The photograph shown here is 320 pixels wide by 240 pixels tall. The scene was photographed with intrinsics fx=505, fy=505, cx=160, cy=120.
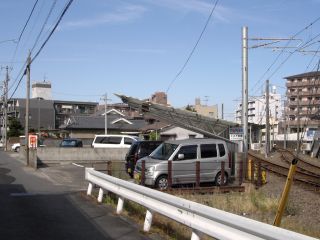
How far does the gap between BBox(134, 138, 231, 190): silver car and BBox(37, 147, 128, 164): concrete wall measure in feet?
51.4

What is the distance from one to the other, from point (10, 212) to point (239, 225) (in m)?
6.99

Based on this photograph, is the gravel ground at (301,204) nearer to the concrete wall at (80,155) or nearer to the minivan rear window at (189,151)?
the minivan rear window at (189,151)

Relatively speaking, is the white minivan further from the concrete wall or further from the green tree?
Result: the green tree

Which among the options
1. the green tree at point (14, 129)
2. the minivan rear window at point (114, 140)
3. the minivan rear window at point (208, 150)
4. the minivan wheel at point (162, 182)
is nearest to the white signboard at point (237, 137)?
the minivan rear window at point (208, 150)

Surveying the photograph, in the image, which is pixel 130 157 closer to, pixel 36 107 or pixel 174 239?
pixel 174 239

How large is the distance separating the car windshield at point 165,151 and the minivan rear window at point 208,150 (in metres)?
1.07

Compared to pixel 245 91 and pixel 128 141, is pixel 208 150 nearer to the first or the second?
pixel 245 91

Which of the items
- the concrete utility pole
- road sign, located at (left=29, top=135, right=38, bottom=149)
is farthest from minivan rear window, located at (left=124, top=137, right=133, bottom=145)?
the concrete utility pole

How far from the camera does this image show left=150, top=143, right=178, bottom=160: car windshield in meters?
18.0

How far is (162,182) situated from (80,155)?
18028mm

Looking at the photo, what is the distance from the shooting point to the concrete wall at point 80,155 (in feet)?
110

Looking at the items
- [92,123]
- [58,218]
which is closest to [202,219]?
[58,218]

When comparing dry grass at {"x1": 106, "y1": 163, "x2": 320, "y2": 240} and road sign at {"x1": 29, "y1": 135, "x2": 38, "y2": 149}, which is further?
road sign at {"x1": 29, "y1": 135, "x2": 38, "y2": 149}

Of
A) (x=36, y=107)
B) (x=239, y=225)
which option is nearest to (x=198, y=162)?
(x=239, y=225)
